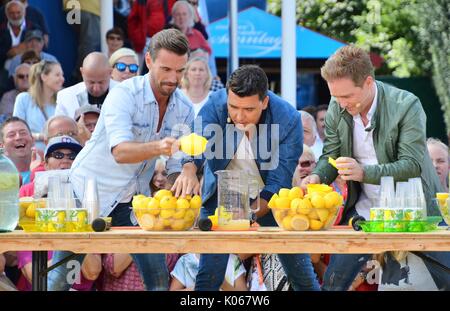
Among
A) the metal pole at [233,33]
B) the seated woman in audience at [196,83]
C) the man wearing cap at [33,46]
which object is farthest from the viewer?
the metal pole at [233,33]

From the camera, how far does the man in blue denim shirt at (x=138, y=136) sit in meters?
5.85

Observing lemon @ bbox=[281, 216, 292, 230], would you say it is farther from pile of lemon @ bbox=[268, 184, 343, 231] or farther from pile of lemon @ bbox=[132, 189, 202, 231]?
pile of lemon @ bbox=[132, 189, 202, 231]

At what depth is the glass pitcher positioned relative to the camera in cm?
543

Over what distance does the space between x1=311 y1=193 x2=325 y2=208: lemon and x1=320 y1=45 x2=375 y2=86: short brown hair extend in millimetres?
681

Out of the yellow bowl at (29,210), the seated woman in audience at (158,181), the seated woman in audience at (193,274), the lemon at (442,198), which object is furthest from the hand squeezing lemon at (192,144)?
the seated woman in audience at (158,181)

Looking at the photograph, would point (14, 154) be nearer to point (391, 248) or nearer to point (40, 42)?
point (40, 42)

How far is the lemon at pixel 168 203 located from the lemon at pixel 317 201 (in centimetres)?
68

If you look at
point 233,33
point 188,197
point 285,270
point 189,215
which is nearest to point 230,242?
point 189,215

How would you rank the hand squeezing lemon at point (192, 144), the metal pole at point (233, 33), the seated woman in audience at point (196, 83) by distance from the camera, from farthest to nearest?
the metal pole at point (233, 33)
the seated woman in audience at point (196, 83)
the hand squeezing lemon at point (192, 144)

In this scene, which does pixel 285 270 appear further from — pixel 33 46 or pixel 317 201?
pixel 33 46

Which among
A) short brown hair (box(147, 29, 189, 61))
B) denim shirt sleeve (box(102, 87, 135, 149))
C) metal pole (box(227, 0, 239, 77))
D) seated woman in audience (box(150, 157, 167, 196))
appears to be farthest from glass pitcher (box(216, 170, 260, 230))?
metal pole (box(227, 0, 239, 77))

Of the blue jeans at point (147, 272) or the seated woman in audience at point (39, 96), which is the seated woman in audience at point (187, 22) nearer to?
the seated woman in audience at point (39, 96)

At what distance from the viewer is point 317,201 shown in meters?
5.26
